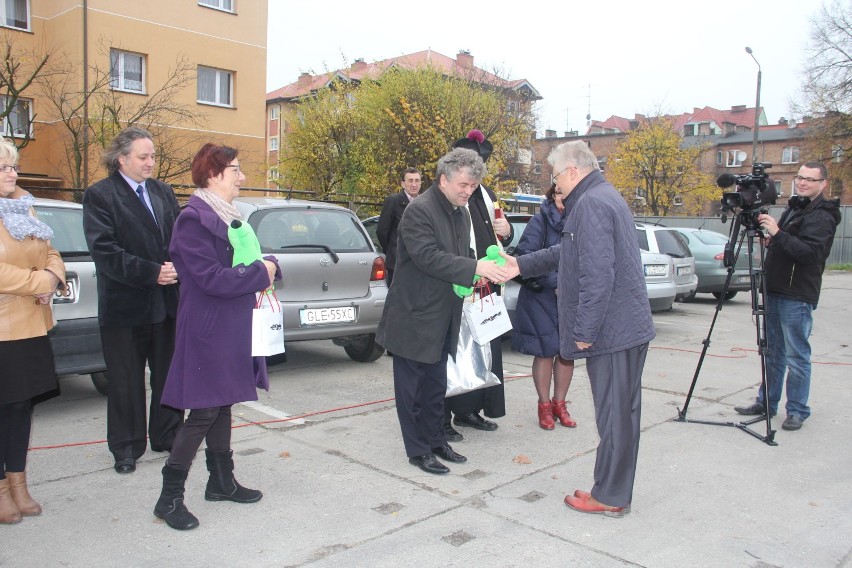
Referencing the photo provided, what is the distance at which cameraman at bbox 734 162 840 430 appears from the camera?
516 cm

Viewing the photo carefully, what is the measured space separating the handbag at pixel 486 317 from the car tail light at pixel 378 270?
2502mm

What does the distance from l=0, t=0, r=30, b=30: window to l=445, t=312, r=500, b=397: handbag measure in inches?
845

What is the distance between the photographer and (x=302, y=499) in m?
3.91

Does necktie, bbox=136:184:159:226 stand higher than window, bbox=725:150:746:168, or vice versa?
window, bbox=725:150:746:168

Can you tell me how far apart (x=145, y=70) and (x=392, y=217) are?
665 inches

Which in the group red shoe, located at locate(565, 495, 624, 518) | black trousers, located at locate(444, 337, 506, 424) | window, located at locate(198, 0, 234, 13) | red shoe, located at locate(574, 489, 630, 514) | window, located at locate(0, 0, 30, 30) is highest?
window, located at locate(198, 0, 234, 13)

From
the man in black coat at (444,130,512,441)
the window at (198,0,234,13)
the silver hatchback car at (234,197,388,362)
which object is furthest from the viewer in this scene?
the window at (198,0,234,13)

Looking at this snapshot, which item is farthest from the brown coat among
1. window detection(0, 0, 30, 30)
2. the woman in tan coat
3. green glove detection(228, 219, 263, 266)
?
window detection(0, 0, 30, 30)

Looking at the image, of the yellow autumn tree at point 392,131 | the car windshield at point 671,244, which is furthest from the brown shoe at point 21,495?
the yellow autumn tree at point 392,131

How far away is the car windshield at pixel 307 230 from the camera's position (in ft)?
21.3

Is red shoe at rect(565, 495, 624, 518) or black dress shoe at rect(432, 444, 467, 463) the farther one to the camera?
black dress shoe at rect(432, 444, 467, 463)

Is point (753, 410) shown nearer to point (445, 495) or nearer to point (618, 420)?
point (618, 420)

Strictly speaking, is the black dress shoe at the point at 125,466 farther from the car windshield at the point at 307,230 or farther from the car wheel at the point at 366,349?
the car wheel at the point at 366,349

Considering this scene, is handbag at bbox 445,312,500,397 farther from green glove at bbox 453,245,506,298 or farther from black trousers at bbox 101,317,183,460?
black trousers at bbox 101,317,183,460
